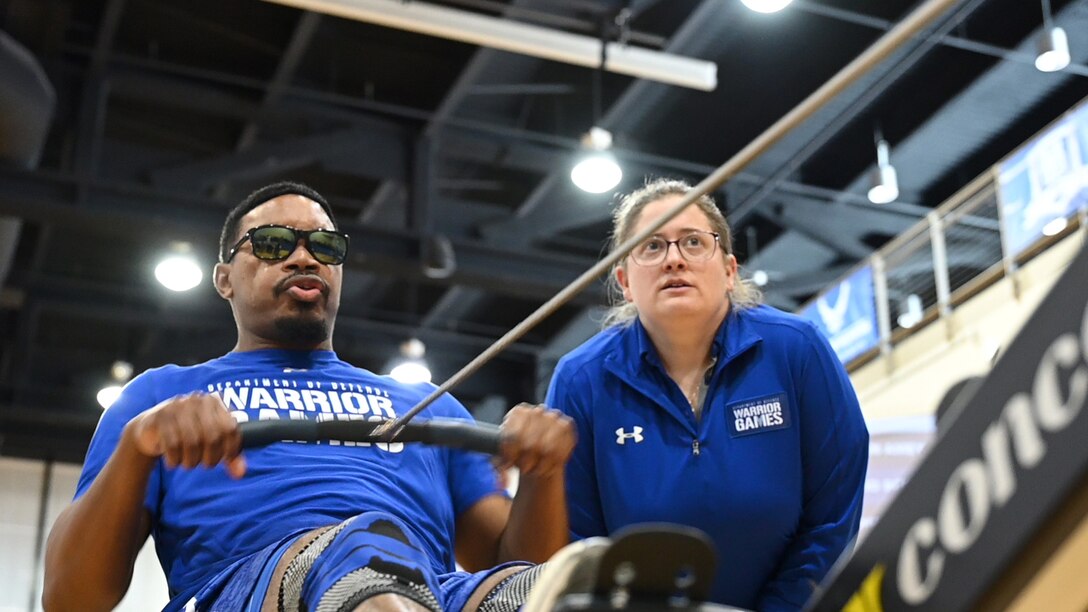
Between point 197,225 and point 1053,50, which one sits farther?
point 197,225

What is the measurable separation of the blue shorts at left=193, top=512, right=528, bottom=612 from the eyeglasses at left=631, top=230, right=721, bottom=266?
76cm

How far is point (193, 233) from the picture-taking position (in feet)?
22.4

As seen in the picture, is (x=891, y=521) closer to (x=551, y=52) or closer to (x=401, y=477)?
(x=401, y=477)

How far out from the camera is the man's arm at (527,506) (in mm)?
1654

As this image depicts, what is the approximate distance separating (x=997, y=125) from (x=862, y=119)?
2.80 feet

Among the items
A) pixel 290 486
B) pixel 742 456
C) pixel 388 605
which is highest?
pixel 742 456

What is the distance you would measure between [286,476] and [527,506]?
386 millimetres

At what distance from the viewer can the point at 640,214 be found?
241 cm

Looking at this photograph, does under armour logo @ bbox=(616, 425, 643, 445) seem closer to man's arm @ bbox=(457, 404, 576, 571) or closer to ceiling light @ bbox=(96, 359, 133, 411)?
man's arm @ bbox=(457, 404, 576, 571)

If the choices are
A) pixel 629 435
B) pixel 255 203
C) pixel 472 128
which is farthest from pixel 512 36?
pixel 629 435

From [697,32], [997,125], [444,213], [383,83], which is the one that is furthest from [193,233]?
[997,125]

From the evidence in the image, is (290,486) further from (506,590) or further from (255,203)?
(255,203)

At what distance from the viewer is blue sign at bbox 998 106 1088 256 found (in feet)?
19.2

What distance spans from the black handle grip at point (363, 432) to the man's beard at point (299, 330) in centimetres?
67
